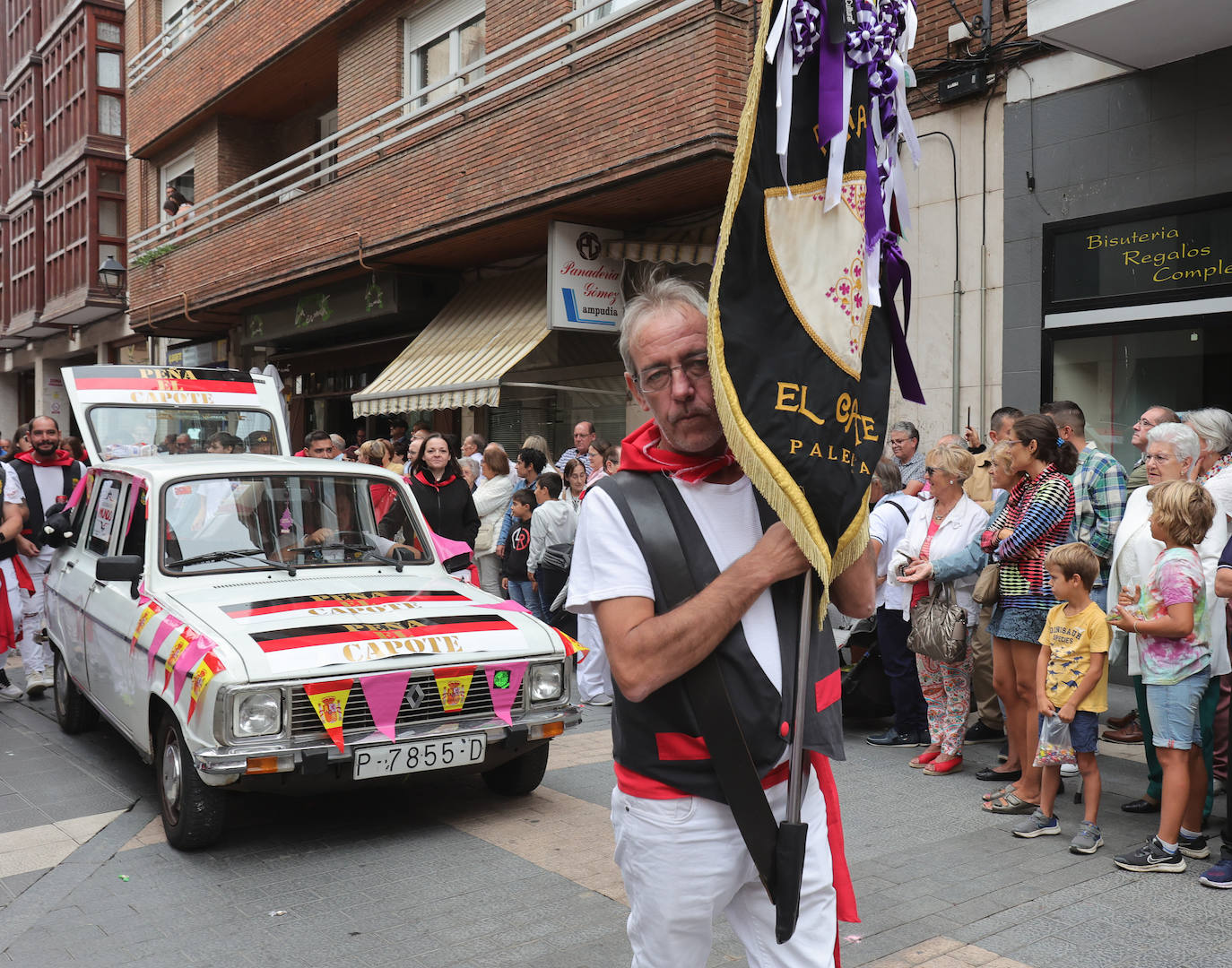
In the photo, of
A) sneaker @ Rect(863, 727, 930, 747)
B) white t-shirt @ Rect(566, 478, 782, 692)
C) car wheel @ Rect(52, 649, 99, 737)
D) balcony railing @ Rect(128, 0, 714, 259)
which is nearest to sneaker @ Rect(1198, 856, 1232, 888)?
sneaker @ Rect(863, 727, 930, 747)

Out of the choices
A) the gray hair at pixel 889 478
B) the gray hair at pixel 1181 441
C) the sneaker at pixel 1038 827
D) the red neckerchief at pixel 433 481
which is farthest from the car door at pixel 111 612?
the gray hair at pixel 1181 441

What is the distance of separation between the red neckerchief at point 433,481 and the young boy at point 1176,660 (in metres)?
5.72

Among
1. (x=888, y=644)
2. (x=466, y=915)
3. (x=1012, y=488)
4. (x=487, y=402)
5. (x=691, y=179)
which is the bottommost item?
(x=466, y=915)

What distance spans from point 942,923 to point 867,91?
326 cm

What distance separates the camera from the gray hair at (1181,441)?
5465 mm

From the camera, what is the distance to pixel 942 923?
423cm

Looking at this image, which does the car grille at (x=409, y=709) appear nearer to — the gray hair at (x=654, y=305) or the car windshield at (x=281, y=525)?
the car windshield at (x=281, y=525)

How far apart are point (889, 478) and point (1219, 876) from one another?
10.8 feet

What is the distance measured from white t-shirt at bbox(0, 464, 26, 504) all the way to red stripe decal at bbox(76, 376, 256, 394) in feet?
2.80

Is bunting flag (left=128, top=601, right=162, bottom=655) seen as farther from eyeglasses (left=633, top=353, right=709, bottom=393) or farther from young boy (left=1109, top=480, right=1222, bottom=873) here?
young boy (left=1109, top=480, right=1222, bottom=873)

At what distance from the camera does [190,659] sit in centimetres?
496

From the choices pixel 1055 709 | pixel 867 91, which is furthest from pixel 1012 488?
pixel 867 91

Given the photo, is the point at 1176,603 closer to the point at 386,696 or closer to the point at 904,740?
the point at 904,740

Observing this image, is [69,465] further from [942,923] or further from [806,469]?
[806,469]
